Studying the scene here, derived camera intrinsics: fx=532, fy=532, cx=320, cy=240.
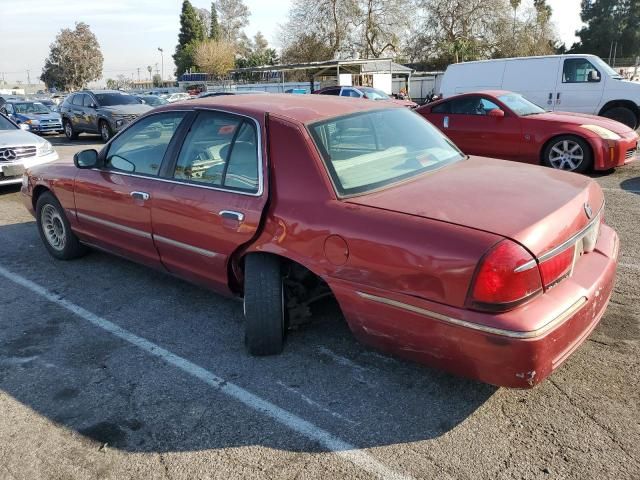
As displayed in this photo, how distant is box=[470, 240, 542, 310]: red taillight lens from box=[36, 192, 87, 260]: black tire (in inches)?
162

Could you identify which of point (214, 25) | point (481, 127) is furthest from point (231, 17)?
point (481, 127)

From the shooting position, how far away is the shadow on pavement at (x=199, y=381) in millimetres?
2709

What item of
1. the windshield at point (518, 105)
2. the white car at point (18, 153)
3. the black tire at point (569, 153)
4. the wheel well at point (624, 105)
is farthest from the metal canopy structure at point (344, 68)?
the black tire at point (569, 153)

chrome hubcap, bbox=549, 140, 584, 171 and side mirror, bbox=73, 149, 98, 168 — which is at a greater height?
side mirror, bbox=73, 149, 98, 168

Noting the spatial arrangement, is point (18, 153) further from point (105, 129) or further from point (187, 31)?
point (187, 31)

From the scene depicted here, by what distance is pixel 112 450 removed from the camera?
2609 millimetres

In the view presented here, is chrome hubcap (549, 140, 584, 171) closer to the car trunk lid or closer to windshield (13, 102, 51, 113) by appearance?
the car trunk lid

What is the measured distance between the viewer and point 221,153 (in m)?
3.56

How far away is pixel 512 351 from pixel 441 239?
23.0 inches

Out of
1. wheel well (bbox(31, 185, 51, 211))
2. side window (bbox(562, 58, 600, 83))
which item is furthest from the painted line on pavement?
side window (bbox(562, 58, 600, 83))

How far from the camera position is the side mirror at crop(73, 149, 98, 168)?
4.53 metres

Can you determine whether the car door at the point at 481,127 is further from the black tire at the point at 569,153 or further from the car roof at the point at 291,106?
the car roof at the point at 291,106

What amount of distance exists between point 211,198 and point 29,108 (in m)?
21.9

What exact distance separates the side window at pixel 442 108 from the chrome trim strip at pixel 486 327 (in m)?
7.69
